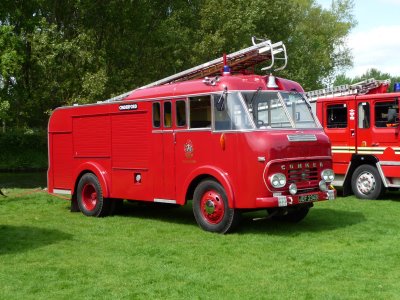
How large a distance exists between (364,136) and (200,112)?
19.9 feet

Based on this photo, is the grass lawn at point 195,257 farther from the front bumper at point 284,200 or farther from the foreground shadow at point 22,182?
the foreground shadow at point 22,182

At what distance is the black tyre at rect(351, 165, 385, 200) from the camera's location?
47.2 feet

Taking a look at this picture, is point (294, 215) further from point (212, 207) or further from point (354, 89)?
point (354, 89)

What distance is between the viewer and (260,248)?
859 cm

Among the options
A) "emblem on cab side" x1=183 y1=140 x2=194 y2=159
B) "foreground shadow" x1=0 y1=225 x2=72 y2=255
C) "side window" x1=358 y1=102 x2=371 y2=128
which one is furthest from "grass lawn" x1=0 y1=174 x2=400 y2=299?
"side window" x1=358 y1=102 x2=371 y2=128

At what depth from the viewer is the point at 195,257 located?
8016 mm

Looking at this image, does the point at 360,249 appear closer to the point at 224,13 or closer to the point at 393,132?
the point at 393,132

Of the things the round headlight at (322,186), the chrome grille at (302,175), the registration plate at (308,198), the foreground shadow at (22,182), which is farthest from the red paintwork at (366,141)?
the foreground shadow at (22,182)

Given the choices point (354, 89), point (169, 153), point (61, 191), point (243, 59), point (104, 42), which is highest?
point (104, 42)

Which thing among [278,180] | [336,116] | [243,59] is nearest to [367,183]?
[336,116]

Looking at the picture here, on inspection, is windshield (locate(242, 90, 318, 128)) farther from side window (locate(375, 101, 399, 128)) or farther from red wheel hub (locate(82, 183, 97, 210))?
red wheel hub (locate(82, 183, 97, 210))

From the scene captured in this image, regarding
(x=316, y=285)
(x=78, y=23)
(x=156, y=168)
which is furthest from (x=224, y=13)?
(x=316, y=285)

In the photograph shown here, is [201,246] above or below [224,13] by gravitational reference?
below

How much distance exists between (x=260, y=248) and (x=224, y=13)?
21.0m
